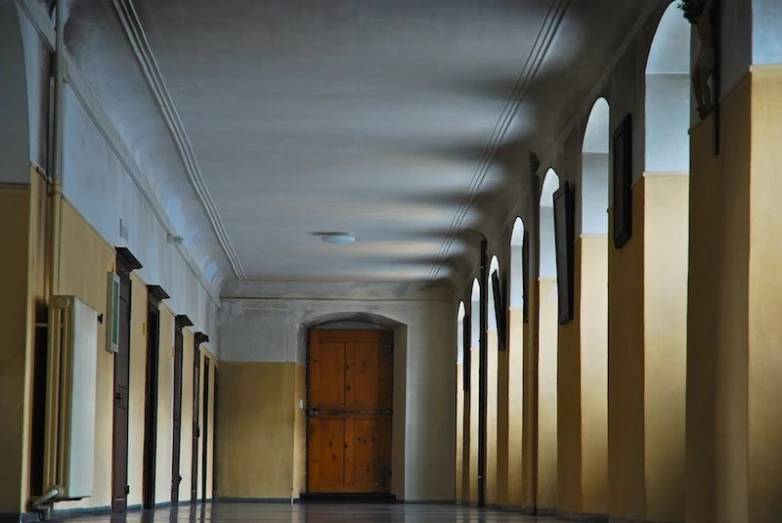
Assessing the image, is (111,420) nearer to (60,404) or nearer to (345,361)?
(60,404)

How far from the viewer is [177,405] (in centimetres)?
1733

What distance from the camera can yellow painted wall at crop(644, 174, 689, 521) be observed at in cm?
842

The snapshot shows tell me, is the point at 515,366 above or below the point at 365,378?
above

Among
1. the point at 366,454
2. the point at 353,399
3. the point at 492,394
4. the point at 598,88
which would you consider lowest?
the point at 366,454

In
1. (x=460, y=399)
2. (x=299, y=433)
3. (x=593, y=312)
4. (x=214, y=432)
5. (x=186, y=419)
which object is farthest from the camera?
(x=299, y=433)

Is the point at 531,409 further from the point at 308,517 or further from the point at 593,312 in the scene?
the point at 308,517

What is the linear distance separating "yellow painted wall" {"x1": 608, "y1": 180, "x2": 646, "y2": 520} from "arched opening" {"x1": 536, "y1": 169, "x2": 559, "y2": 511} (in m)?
3.53

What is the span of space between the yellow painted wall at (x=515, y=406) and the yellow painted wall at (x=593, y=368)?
403 cm

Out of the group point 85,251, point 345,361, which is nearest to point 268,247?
point 345,361

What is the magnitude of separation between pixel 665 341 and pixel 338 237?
34.9 ft

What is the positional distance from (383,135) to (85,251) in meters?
3.78

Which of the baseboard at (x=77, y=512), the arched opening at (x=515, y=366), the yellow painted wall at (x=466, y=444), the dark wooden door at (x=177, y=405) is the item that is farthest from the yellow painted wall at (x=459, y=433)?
the baseboard at (x=77, y=512)

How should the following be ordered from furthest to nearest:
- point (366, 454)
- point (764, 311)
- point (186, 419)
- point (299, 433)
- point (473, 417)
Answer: point (366, 454) → point (299, 433) → point (473, 417) → point (186, 419) → point (764, 311)

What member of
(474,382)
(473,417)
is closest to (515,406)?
(474,382)
